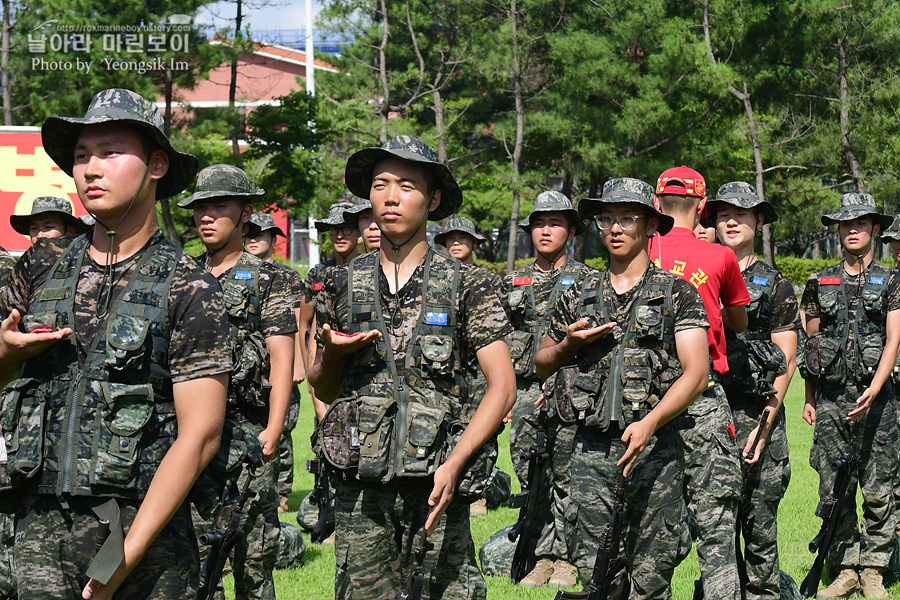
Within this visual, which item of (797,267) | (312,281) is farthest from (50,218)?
(797,267)

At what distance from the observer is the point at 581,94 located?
3175 cm

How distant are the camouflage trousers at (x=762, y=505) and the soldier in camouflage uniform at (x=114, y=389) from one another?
4.41 meters

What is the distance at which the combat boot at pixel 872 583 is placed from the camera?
7.80 metres

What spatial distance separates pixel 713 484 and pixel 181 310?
3.72 metres

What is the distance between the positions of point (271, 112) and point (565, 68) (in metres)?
8.96

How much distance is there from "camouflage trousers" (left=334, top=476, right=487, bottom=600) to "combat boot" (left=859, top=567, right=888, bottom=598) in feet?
14.9

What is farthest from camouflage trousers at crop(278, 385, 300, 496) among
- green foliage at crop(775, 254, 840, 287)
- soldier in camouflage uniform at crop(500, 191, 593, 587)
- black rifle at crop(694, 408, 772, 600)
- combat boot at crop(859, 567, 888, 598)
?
green foliage at crop(775, 254, 840, 287)

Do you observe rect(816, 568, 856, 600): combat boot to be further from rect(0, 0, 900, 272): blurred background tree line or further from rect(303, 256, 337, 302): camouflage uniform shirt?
rect(0, 0, 900, 272): blurred background tree line

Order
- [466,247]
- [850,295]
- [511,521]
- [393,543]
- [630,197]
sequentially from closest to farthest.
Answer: [393,543] < [630,197] < [850,295] < [511,521] < [466,247]

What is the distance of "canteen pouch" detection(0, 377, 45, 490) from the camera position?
10.7ft

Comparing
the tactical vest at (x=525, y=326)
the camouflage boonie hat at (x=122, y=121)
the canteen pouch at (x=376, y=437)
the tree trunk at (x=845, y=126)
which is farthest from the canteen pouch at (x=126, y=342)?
the tree trunk at (x=845, y=126)

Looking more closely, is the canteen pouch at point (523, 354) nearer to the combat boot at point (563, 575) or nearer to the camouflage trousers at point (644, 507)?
the combat boot at point (563, 575)

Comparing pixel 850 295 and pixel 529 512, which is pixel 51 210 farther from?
pixel 850 295

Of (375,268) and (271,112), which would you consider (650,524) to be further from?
(271,112)
